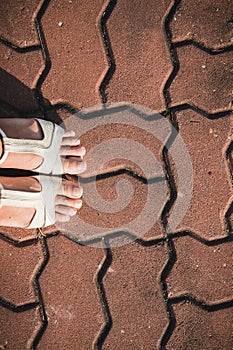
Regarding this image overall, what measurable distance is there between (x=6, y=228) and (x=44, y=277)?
332mm

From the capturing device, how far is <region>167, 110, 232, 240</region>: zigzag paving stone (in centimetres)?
286

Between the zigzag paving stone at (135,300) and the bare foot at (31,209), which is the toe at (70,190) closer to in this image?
the bare foot at (31,209)

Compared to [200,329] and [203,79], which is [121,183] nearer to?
[203,79]

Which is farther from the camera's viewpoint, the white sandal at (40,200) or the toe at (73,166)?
the toe at (73,166)

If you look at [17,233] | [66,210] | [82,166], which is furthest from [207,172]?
[17,233]

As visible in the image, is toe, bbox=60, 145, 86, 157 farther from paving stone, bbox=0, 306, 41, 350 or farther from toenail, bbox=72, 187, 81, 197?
paving stone, bbox=0, 306, 41, 350

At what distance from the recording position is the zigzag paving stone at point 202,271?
288 cm

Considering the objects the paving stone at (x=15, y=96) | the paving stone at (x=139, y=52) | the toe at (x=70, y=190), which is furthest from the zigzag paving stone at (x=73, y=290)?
the paving stone at (x=139, y=52)

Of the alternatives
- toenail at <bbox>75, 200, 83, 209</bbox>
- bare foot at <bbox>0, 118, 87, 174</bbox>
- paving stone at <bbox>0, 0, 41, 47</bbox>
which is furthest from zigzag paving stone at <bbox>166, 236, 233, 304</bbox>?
paving stone at <bbox>0, 0, 41, 47</bbox>

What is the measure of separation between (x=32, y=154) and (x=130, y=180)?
0.54 metres

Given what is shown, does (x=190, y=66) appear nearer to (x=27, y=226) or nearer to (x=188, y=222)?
(x=188, y=222)

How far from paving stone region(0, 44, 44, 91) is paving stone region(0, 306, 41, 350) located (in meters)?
1.22

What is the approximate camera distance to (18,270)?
9.55 feet

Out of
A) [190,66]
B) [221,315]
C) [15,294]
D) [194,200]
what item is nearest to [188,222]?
[194,200]
